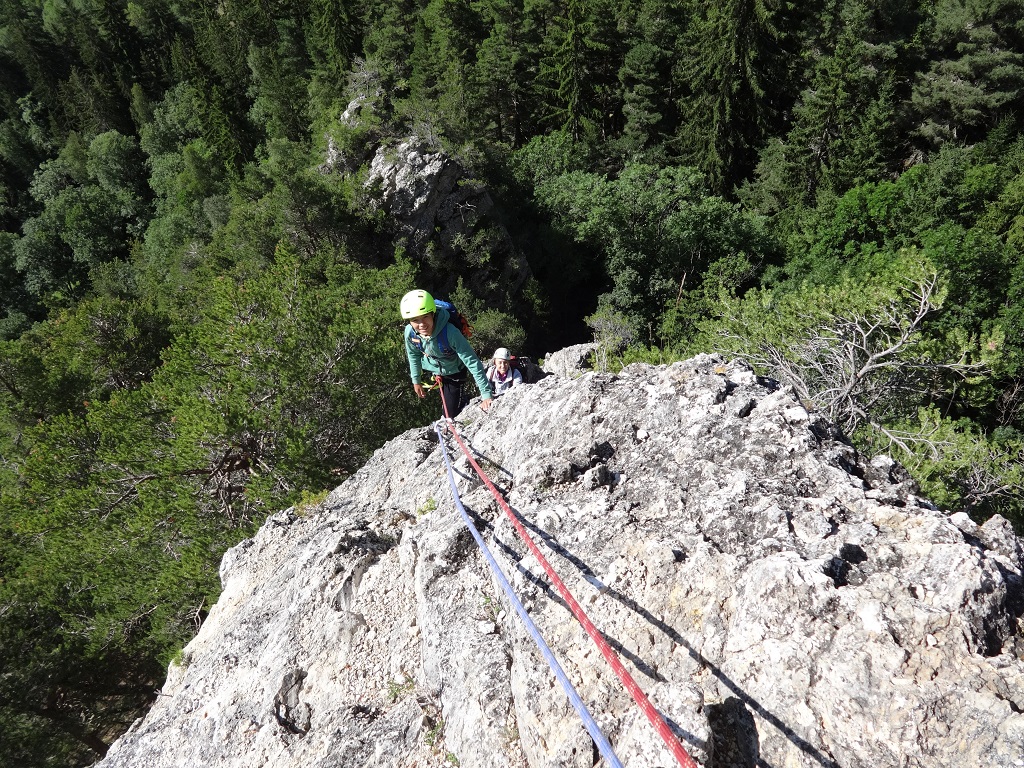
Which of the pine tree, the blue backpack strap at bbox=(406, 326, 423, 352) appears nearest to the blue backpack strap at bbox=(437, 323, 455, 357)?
the blue backpack strap at bbox=(406, 326, 423, 352)

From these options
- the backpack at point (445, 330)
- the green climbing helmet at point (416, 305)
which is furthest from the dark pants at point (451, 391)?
the green climbing helmet at point (416, 305)

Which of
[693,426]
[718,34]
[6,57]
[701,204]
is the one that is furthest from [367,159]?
[6,57]

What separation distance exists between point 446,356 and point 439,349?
24 centimetres

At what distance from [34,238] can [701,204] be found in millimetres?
67941

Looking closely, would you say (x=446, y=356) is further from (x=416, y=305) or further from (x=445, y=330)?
(x=416, y=305)

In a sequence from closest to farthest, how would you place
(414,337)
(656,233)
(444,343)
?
(444,343)
(414,337)
(656,233)

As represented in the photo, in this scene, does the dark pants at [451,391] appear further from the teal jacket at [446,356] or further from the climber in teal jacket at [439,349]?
the teal jacket at [446,356]

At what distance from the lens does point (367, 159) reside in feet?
100

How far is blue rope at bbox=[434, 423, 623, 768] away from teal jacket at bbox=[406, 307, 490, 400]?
1.30 metres

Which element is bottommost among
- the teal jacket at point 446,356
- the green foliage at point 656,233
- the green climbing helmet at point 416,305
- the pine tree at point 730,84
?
the green foliage at point 656,233

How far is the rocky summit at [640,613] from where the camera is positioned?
10.1 ft

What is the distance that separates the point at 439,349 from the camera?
8.01 m

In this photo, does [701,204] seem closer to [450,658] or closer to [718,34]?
[718,34]

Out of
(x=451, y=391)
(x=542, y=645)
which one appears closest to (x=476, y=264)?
(x=451, y=391)
